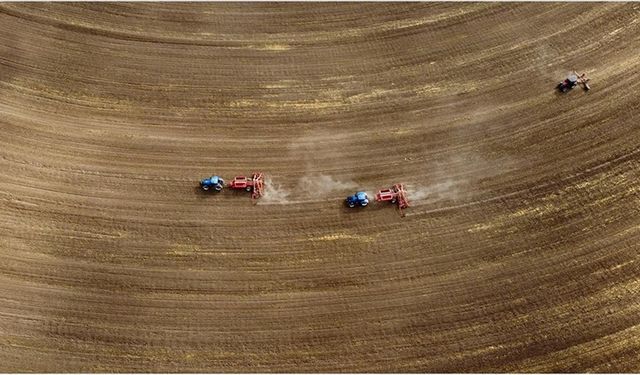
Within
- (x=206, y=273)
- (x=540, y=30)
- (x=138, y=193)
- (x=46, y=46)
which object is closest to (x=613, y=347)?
(x=540, y=30)

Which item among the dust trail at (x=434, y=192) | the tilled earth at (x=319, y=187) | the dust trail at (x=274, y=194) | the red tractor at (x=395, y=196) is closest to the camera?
the tilled earth at (x=319, y=187)

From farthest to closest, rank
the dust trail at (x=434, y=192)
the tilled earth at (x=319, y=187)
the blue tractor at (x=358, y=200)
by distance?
the dust trail at (x=434, y=192) < the blue tractor at (x=358, y=200) < the tilled earth at (x=319, y=187)

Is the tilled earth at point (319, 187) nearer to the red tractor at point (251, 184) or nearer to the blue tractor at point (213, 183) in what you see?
the red tractor at point (251, 184)

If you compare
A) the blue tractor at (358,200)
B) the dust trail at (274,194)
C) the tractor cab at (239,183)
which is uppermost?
the tractor cab at (239,183)

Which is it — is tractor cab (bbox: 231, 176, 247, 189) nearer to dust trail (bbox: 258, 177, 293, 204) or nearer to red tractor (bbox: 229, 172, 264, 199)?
red tractor (bbox: 229, 172, 264, 199)

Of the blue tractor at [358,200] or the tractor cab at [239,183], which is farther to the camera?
the tractor cab at [239,183]

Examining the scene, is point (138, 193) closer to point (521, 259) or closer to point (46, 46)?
point (46, 46)

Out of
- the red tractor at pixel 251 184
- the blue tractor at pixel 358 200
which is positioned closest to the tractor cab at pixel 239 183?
the red tractor at pixel 251 184
